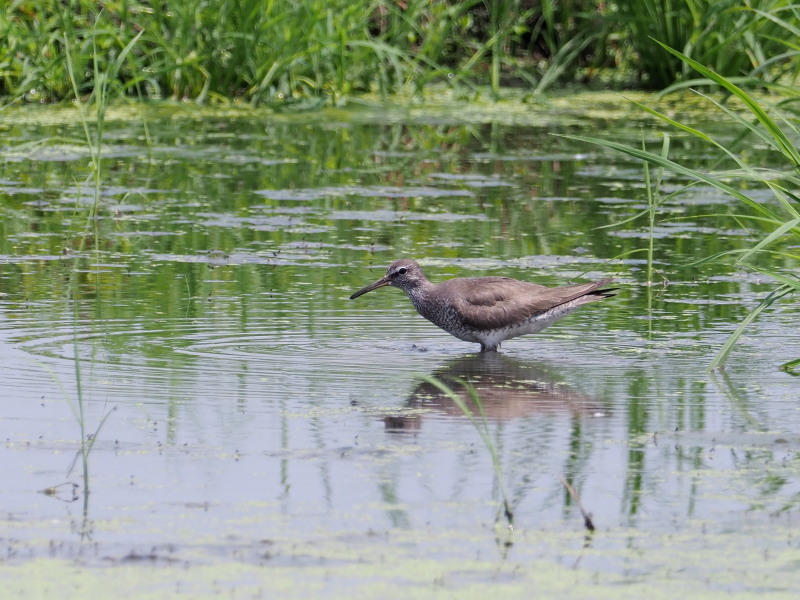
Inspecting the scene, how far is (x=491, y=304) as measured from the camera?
724 cm

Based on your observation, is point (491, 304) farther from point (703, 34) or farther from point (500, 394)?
point (703, 34)

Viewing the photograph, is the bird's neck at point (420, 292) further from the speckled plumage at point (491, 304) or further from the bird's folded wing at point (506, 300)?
the bird's folded wing at point (506, 300)

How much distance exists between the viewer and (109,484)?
15.7ft

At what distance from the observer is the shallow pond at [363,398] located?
418 centimetres

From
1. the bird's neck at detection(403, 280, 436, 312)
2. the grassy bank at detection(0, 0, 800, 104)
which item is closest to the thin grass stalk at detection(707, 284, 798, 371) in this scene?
the bird's neck at detection(403, 280, 436, 312)

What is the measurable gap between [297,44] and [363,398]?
8.88 metres

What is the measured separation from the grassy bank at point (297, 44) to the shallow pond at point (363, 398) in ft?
7.72

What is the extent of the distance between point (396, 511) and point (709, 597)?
1018 millimetres

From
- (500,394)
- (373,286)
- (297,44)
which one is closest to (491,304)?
(373,286)

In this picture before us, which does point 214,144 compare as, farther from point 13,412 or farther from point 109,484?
point 109,484

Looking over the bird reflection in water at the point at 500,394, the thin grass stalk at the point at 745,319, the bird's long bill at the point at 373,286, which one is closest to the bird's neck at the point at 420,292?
the bird's long bill at the point at 373,286

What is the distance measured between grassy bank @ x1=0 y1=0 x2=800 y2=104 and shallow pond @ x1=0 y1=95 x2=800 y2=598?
2.35 meters

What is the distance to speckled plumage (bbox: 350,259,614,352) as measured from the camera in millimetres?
7223

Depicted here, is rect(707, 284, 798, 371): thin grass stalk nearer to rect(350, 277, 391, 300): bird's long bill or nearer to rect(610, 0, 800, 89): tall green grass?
rect(350, 277, 391, 300): bird's long bill
